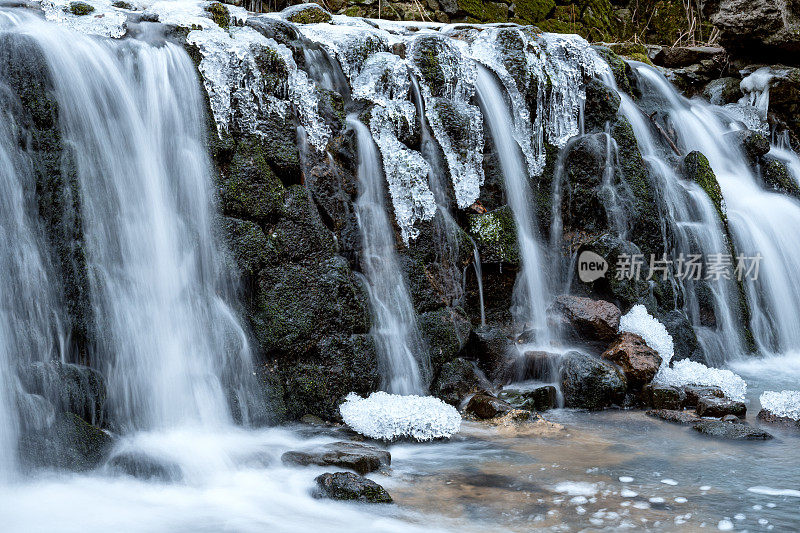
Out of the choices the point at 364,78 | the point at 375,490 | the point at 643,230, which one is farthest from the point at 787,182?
the point at 375,490

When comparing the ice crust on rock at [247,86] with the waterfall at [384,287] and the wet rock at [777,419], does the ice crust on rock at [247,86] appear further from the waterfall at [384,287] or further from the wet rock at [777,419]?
the wet rock at [777,419]

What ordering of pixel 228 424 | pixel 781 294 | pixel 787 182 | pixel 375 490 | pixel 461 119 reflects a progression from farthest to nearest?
1. pixel 787 182
2. pixel 781 294
3. pixel 461 119
4. pixel 228 424
5. pixel 375 490

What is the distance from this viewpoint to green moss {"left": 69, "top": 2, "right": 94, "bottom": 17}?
5.55m

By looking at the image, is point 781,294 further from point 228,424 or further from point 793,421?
point 228,424

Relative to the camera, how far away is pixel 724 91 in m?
10.9

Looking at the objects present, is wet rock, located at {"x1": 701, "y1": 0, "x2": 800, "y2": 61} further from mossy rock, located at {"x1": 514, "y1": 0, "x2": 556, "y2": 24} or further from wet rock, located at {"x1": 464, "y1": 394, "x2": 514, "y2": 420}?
wet rock, located at {"x1": 464, "y1": 394, "x2": 514, "y2": 420}

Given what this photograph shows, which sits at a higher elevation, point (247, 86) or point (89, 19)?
point (89, 19)

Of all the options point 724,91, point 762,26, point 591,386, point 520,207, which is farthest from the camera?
point 724,91

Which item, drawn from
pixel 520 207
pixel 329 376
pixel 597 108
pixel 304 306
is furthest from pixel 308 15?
pixel 329 376

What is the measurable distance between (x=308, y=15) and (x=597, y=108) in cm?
335

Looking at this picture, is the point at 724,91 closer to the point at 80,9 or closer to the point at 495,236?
the point at 495,236

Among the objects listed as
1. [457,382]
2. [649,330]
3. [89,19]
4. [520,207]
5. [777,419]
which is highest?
[89,19]

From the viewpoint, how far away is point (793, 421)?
506cm

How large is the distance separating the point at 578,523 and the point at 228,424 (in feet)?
7.97
